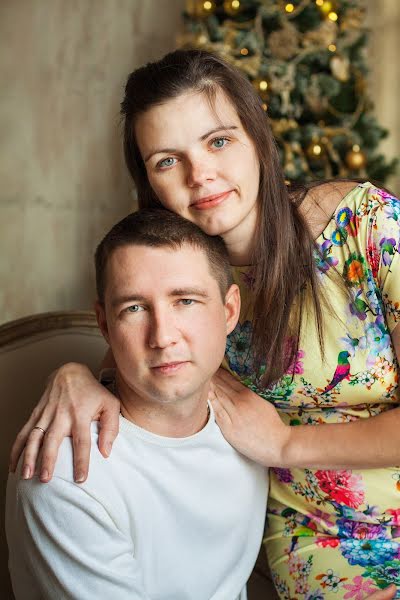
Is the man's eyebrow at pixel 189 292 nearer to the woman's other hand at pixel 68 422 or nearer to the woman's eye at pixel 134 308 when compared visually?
the woman's eye at pixel 134 308

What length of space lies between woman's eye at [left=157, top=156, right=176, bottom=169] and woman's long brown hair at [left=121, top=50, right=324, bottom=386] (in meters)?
0.11

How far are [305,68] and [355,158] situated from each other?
526 mm

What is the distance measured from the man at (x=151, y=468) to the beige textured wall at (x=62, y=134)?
7.48 feet

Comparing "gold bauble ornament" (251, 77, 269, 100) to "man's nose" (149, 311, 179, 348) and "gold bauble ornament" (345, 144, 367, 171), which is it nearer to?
"gold bauble ornament" (345, 144, 367, 171)

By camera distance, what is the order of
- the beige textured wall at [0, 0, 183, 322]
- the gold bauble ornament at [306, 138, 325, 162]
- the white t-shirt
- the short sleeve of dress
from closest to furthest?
the white t-shirt
the short sleeve of dress
the beige textured wall at [0, 0, 183, 322]
the gold bauble ornament at [306, 138, 325, 162]

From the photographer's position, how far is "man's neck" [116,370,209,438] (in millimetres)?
1502

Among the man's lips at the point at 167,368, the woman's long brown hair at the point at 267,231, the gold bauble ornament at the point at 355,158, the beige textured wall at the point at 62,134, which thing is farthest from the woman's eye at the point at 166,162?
the gold bauble ornament at the point at 355,158

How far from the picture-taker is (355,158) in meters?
3.81

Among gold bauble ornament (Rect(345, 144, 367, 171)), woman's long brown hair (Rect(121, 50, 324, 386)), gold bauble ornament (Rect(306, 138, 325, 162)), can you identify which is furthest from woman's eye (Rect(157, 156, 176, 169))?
gold bauble ornament (Rect(345, 144, 367, 171))

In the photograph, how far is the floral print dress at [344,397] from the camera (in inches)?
61.9

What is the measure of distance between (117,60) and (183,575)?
3144mm

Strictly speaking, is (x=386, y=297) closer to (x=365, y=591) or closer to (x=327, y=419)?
(x=327, y=419)

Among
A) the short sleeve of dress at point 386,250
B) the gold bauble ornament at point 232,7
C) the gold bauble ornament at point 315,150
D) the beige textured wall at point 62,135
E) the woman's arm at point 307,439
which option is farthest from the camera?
the gold bauble ornament at point 315,150

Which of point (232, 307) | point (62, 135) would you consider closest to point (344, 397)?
point (232, 307)
